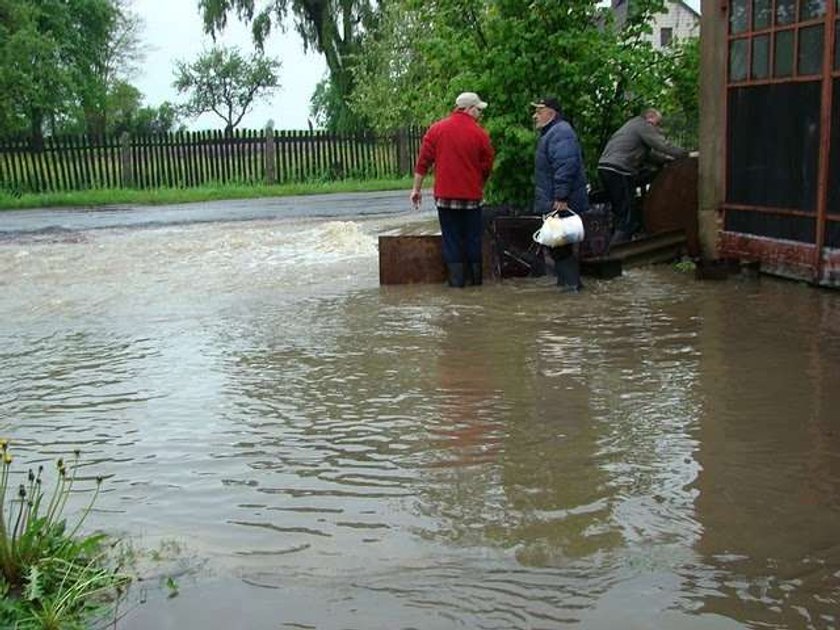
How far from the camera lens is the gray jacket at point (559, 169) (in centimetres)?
978

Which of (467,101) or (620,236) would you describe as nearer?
(467,101)

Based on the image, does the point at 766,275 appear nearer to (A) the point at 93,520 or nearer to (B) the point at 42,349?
(B) the point at 42,349

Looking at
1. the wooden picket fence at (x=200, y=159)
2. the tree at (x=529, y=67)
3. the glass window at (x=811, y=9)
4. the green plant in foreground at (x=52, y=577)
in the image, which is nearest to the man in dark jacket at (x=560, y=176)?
the tree at (x=529, y=67)

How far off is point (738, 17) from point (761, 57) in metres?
0.54

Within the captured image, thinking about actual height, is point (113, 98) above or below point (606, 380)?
above

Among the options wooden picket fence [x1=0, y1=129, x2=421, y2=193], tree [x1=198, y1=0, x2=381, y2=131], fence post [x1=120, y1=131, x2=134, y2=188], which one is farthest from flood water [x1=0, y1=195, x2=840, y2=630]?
tree [x1=198, y1=0, x2=381, y2=131]

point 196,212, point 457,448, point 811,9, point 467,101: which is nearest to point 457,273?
point 467,101

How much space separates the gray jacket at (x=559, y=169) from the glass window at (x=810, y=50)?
2.10m

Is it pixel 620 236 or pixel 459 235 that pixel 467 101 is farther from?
pixel 620 236

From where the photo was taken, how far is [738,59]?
10305 millimetres

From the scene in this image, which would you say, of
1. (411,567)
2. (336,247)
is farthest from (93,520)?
(336,247)

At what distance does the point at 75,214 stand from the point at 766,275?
50.3 ft

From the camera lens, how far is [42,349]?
8008 mm

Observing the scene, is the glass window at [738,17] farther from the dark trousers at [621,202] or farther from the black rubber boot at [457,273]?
the black rubber boot at [457,273]
